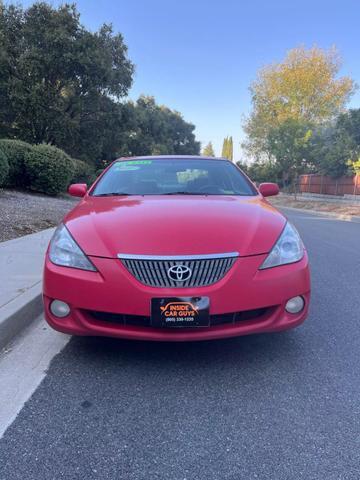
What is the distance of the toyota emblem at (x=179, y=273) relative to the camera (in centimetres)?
239

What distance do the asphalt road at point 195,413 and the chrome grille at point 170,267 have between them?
2.05 ft

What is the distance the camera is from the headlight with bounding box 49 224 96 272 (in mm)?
2521

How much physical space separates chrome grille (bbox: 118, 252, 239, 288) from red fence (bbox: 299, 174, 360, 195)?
25.7 meters

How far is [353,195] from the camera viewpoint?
26.1 metres

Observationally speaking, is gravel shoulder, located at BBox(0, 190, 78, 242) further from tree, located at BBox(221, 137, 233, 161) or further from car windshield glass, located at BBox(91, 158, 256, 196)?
tree, located at BBox(221, 137, 233, 161)

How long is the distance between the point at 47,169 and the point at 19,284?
948 cm

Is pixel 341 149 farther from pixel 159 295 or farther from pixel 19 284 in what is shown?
pixel 159 295

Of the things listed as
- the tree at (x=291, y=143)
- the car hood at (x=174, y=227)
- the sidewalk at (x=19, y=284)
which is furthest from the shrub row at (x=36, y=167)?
the tree at (x=291, y=143)

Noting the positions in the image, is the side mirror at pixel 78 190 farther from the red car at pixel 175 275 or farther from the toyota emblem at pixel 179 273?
the toyota emblem at pixel 179 273

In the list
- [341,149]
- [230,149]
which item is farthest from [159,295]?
[230,149]

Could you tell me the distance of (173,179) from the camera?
394 centimetres

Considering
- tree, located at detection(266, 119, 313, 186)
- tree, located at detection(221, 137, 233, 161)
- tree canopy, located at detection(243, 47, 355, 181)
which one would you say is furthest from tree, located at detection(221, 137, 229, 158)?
tree, located at detection(266, 119, 313, 186)

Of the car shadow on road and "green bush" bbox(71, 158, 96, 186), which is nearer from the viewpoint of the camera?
the car shadow on road

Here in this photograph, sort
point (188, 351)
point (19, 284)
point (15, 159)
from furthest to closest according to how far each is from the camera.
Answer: point (15, 159) → point (19, 284) → point (188, 351)
